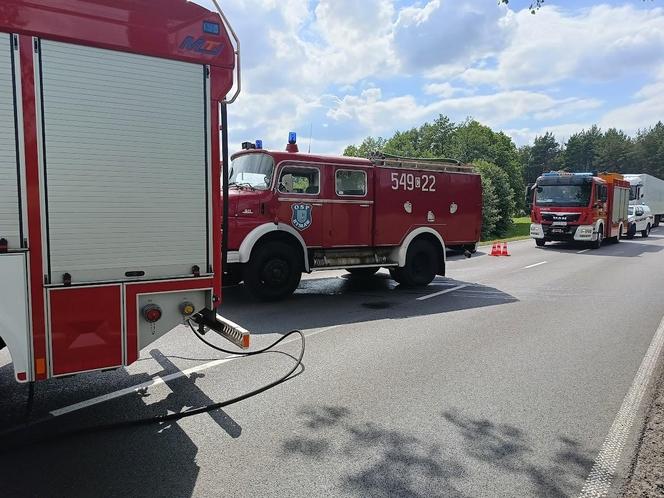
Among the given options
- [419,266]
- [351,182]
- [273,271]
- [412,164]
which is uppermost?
[412,164]

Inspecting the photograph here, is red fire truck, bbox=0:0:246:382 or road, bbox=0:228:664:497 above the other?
red fire truck, bbox=0:0:246:382

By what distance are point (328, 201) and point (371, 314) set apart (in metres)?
2.63

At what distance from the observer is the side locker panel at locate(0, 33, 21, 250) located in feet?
10.9

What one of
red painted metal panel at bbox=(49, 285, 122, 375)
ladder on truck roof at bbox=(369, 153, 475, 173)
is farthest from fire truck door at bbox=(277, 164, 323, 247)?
red painted metal panel at bbox=(49, 285, 122, 375)

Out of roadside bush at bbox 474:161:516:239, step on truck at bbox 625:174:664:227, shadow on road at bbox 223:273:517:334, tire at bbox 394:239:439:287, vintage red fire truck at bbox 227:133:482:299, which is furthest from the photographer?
roadside bush at bbox 474:161:516:239

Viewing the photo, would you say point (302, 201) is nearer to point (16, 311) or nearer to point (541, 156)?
point (16, 311)

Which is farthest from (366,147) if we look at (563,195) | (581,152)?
(581,152)

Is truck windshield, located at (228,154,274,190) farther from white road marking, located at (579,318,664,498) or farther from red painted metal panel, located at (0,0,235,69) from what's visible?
white road marking, located at (579,318,664,498)

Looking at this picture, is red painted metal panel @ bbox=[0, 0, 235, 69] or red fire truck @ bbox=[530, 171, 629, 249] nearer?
red painted metal panel @ bbox=[0, 0, 235, 69]

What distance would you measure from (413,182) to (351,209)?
1658 mm

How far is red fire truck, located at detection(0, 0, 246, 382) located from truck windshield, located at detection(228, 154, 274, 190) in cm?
522

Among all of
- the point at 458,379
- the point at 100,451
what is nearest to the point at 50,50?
the point at 100,451

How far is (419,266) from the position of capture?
11.4 m

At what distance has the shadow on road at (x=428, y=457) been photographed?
10.9 feet
